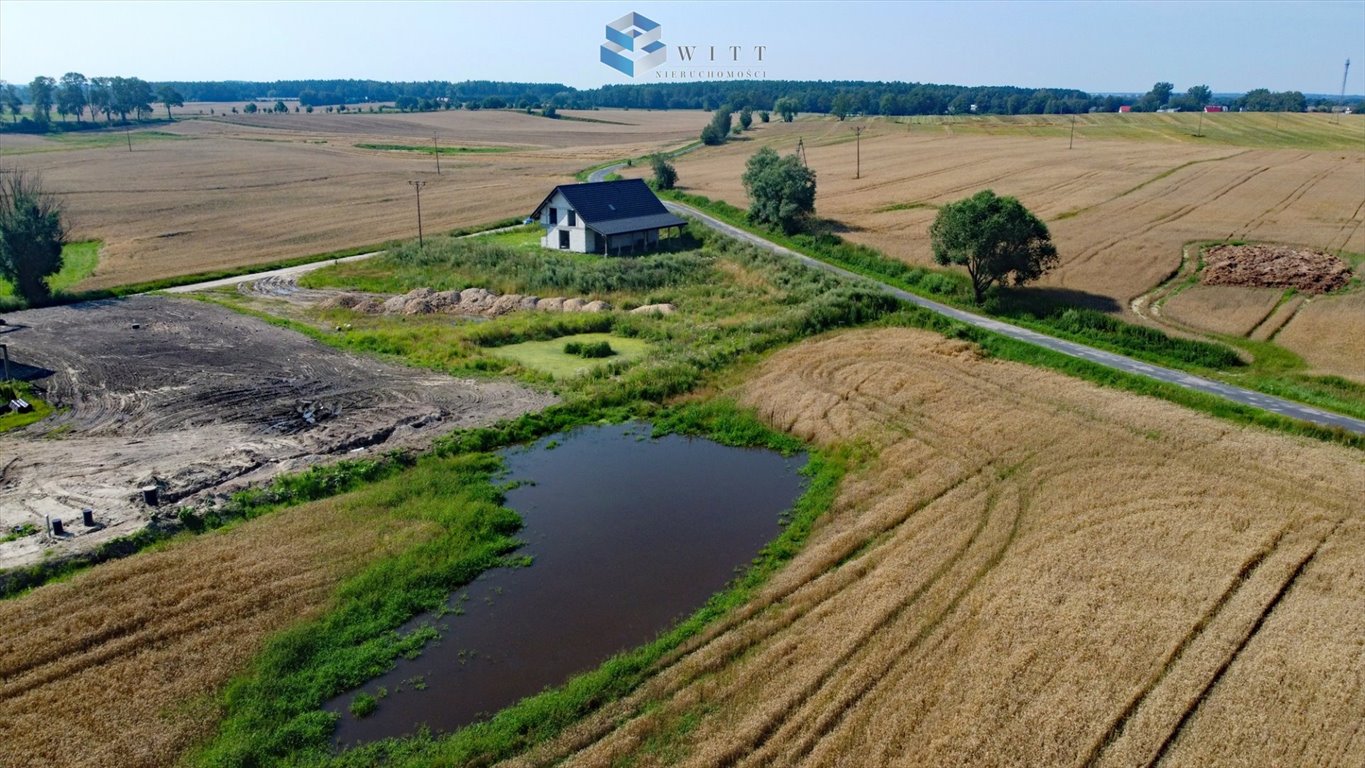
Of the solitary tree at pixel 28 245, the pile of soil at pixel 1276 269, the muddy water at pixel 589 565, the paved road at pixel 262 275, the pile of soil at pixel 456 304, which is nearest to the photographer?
the muddy water at pixel 589 565

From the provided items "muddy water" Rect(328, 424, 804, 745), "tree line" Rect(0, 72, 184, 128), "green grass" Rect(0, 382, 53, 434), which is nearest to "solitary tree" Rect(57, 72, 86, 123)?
"tree line" Rect(0, 72, 184, 128)

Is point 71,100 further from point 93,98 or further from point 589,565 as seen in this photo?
point 589,565

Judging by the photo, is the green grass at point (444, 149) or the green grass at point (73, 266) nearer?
the green grass at point (73, 266)

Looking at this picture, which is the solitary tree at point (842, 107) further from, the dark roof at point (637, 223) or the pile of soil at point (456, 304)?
the pile of soil at point (456, 304)

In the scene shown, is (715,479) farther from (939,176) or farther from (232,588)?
(939,176)

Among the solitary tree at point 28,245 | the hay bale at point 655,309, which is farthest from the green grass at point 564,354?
the solitary tree at point 28,245

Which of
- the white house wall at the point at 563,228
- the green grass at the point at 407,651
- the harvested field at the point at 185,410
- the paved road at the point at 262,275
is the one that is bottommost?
the green grass at the point at 407,651

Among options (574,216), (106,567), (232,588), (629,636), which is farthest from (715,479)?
(574,216)
